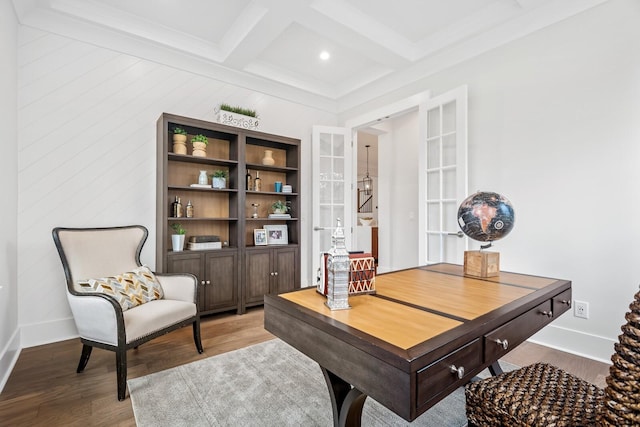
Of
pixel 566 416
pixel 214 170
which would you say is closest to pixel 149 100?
pixel 214 170

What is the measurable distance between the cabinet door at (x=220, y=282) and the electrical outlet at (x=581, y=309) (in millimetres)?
3069

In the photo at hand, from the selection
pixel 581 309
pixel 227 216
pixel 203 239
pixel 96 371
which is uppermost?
pixel 227 216

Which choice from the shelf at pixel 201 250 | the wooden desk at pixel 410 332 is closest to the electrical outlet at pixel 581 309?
the wooden desk at pixel 410 332

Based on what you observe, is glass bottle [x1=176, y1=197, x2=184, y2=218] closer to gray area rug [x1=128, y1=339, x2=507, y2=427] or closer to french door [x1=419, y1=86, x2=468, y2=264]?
gray area rug [x1=128, y1=339, x2=507, y2=427]

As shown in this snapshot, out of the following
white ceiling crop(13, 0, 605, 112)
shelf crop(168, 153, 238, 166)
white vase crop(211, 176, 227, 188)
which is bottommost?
white vase crop(211, 176, 227, 188)

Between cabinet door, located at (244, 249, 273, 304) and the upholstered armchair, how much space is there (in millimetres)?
948

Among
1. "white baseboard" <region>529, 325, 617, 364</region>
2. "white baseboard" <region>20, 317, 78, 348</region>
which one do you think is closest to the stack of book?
"white baseboard" <region>20, 317, 78, 348</region>

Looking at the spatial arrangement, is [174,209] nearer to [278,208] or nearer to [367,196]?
[278,208]

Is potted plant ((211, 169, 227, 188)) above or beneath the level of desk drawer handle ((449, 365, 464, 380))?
above

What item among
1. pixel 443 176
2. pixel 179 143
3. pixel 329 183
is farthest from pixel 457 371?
pixel 329 183

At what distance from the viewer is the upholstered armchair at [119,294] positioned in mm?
1881

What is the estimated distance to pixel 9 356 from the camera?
2156 millimetres

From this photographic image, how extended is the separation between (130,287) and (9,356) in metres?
0.91

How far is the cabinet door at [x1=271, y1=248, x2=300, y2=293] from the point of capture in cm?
364
